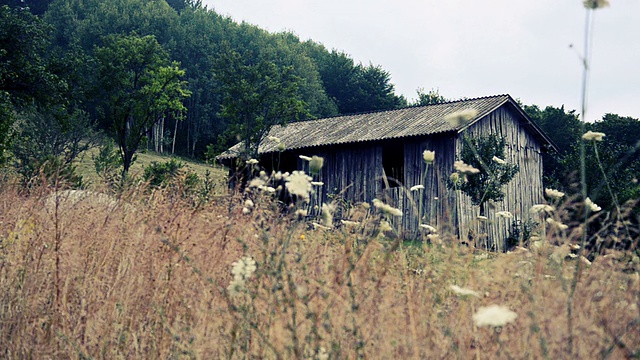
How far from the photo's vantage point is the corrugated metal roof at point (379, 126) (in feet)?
56.8

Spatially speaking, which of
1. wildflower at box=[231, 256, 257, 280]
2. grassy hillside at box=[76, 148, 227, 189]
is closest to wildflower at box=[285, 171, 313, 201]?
wildflower at box=[231, 256, 257, 280]

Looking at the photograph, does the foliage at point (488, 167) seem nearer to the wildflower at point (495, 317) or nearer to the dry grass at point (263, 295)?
the dry grass at point (263, 295)

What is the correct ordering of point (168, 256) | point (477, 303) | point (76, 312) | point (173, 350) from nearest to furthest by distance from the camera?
point (477, 303) → point (173, 350) → point (76, 312) → point (168, 256)

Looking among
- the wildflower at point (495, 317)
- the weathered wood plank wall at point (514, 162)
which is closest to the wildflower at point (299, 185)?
the wildflower at point (495, 317)

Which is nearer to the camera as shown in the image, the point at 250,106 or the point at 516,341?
the point at 516,341

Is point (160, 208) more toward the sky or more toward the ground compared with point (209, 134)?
more toward the ground

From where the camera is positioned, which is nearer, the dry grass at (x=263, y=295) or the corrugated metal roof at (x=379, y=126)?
the dry grass at (x=263, y=295)

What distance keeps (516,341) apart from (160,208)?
3060 mm

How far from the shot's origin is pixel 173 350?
2998mm

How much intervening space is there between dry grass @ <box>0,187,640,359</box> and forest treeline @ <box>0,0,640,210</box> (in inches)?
37.4

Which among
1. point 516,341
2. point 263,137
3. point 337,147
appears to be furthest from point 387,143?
point 516,341

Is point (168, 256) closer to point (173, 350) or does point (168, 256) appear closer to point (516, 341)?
point (173, 350)

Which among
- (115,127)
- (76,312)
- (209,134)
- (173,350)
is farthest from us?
(209,134)

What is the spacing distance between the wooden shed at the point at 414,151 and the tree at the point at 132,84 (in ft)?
22.7
